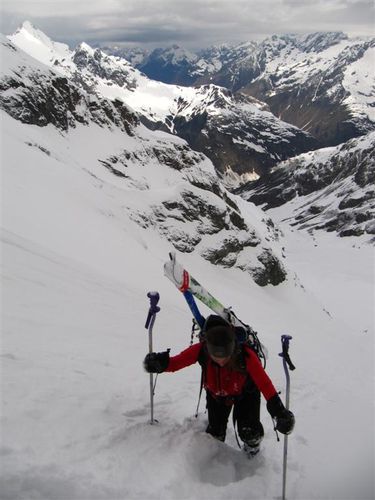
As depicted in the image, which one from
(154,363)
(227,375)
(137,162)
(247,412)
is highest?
(137,162)

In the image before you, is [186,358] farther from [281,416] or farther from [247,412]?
[281,416]

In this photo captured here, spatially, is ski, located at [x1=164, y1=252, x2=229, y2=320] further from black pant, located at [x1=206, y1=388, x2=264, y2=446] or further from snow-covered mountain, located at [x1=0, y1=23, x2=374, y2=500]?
snow-covered mountain, located at [x1=0, y1=23, x2=374, y2=500]

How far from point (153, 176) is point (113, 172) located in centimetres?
616

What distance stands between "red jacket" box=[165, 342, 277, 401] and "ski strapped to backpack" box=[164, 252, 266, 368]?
27 cm

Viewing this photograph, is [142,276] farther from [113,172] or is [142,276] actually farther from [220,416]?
[113,172]

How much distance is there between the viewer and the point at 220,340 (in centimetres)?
523

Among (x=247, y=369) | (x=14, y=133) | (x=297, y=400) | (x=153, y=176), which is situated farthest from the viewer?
(x=153, y=176)

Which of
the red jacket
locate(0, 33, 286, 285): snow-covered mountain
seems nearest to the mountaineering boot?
the red jacket

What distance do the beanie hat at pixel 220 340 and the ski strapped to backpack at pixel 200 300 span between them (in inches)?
18.4

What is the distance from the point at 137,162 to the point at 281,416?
188 feet

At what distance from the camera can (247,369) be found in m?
5.62

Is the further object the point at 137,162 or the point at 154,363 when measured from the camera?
the point at 137,162

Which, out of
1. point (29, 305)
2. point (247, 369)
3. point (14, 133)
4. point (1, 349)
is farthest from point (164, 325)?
point (14, 133)

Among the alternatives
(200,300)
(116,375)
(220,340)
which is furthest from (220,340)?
(116,375)
